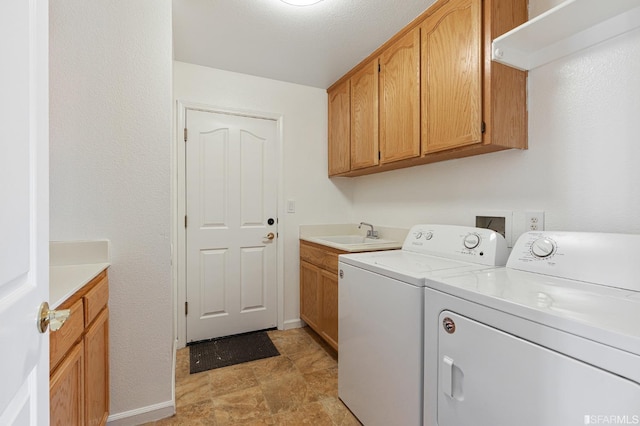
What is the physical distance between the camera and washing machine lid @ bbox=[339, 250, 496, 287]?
1.24 meters

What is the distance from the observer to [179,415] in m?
1.63

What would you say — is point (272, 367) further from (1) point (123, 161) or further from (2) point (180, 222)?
(1) point (123, 161)

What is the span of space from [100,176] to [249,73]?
1.63 meters

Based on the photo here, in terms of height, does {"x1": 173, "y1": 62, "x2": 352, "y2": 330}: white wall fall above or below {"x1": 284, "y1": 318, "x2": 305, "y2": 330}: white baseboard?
above

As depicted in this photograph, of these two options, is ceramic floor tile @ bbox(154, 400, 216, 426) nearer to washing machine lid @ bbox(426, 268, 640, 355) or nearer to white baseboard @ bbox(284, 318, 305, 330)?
white baseboard @ bbox(284, 318, 305, 330)

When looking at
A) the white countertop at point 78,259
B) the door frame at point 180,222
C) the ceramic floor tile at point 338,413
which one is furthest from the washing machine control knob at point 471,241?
the door frame at point 180,222

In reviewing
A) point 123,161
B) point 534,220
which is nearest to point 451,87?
point 534,220

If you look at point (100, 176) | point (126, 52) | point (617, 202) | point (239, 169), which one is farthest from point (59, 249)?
point (617, 202)

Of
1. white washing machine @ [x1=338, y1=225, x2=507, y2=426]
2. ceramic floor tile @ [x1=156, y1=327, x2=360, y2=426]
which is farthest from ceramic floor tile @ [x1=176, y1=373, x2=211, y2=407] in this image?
white washing machine @ [x1=338, y1=225, x2=507, y2=426]

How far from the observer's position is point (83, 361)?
1112 mm

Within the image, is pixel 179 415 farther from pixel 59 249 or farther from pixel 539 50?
pixel 539 50

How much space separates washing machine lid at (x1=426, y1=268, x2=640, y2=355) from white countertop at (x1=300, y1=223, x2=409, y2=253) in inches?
37.0

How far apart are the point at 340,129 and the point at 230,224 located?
1323 millimetres
